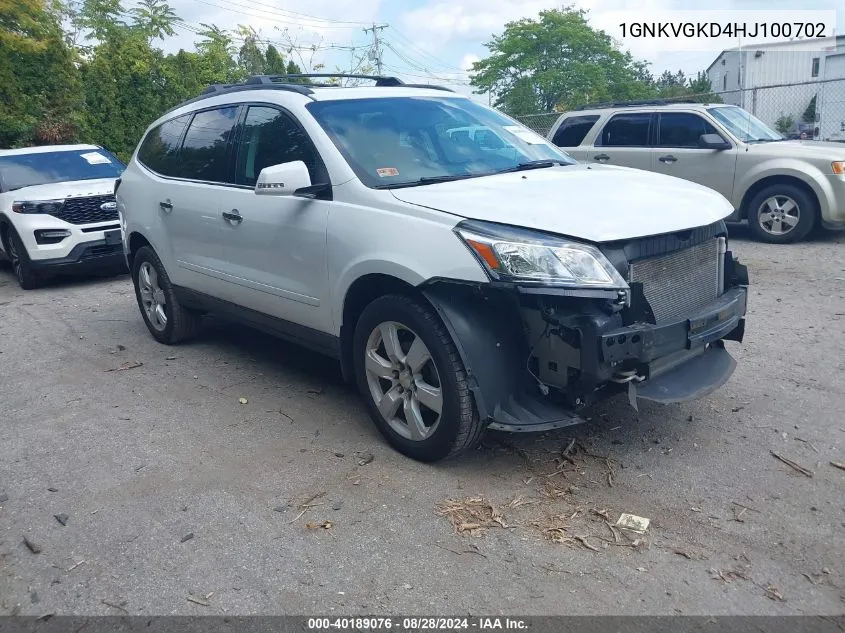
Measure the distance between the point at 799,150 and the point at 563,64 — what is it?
34.9 meters

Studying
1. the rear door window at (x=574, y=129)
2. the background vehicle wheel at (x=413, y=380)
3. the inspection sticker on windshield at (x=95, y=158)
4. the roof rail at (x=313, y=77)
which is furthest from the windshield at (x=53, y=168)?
the background vehicle wheel at (x=413, y=380)

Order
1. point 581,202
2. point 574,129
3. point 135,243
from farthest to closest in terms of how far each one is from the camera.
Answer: point 574,129 → point 135,243 → point 581,202

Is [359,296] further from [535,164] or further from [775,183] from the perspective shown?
[775,183]

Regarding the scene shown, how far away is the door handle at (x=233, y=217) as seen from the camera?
16.2 feet

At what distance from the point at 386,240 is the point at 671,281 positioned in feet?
4.61

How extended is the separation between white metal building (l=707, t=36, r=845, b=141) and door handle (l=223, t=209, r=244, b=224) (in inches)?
980

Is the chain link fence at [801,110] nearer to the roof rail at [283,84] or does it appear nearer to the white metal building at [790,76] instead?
the white metal building at [790,76]

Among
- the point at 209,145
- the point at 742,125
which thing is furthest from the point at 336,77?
the point at 742,125

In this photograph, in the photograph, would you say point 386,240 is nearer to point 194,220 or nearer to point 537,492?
point 537,492

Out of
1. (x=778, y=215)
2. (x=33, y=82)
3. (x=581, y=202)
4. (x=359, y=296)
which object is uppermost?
(x=33, y=82)

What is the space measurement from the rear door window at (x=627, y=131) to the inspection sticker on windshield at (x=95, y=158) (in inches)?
275

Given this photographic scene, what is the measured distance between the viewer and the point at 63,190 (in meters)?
9.41

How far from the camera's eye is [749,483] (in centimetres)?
361

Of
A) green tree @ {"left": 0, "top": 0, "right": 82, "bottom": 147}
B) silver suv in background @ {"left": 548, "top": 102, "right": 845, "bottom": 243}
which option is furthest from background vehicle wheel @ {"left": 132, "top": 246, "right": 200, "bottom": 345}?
green tree @ {"left": 0, "top": 0, "right": 82, "bottom": 147}
